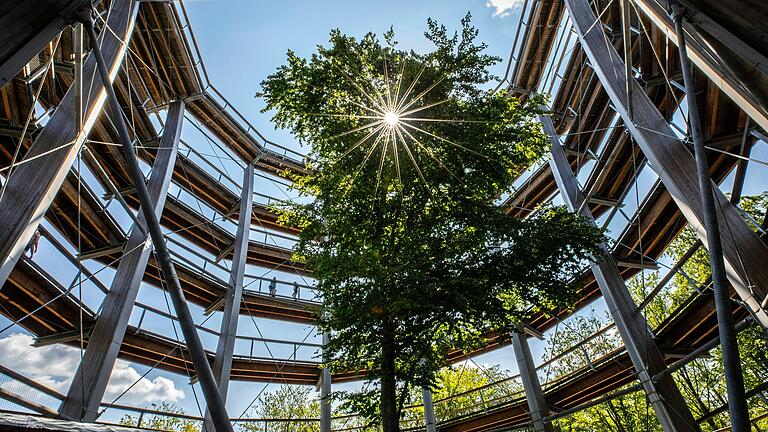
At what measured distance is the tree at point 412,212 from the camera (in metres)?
6.54

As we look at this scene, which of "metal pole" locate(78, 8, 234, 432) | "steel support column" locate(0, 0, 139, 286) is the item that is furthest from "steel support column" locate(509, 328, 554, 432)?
"steel support column" locate(0, 0, 139, 286)

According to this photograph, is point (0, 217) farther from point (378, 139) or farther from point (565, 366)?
point (565, 366)

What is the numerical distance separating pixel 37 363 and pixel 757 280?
12238mm

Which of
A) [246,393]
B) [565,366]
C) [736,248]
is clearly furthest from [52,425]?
[565,366]

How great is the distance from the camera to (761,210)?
40.4ft

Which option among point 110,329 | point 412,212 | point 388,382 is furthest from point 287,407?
point 412,212

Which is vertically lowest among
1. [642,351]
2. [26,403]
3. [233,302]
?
[26,403]

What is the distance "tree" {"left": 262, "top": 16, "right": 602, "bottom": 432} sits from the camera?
21.4ft

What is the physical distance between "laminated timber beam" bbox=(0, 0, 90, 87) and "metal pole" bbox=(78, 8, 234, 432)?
14cm

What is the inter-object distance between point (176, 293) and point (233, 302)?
11.7 metres

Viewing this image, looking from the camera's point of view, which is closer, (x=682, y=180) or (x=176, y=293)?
(x=176, y=293)

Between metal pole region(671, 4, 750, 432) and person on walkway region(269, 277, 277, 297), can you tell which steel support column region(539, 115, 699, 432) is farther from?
person on walkway region(269, 277, 277, 297)

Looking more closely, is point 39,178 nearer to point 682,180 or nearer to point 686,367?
point 682,180

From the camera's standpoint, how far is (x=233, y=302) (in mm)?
13117
